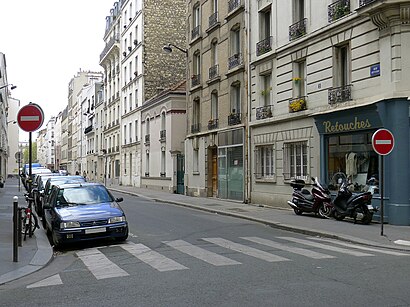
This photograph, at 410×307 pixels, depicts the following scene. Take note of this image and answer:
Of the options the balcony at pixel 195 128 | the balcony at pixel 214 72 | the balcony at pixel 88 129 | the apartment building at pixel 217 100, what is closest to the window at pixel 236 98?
the apartment building at pixel 217 100

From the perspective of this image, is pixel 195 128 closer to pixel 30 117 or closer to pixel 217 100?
pixel 217 100

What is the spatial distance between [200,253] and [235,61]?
54.5ft

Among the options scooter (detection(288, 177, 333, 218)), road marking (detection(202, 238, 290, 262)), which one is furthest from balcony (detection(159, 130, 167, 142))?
road marking (detection(202, 238, 290, 262))

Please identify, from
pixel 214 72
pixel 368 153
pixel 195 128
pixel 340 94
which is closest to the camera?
pixel 368 153

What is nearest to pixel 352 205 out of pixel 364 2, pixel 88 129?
pixel 364 2

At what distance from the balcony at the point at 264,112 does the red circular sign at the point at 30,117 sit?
497 inches

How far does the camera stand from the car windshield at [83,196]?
1269cm

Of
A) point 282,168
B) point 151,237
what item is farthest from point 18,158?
point 151,237

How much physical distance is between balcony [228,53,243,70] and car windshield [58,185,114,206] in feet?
43.9

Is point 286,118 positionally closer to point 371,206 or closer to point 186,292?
point 371,206

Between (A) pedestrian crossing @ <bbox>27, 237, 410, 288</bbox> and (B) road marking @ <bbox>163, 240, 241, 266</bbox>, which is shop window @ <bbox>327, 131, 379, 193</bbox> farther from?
(B) road marking @ <bbox>163, 240, 241, 266</bbox>

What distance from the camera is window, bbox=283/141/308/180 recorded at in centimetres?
1952

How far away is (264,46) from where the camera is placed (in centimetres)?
2247

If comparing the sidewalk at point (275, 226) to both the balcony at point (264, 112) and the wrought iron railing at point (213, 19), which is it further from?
the wrought iron railing at point (213, 19)
